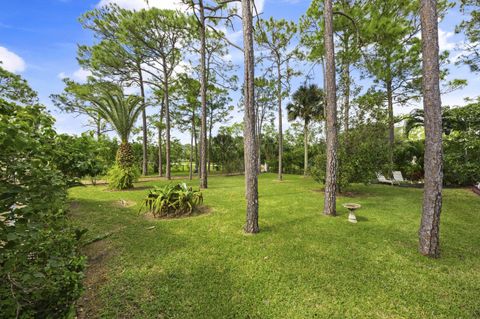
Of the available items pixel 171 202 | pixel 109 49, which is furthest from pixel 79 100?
pixel 171 202

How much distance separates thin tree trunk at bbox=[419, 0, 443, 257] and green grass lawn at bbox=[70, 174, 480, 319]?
2.75 feet

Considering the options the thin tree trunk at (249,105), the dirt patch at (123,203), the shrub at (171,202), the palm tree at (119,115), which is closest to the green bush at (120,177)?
the palm tree at (119,115)

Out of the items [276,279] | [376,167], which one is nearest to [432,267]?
[276,279]

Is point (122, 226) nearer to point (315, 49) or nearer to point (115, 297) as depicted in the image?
point (115, 297)

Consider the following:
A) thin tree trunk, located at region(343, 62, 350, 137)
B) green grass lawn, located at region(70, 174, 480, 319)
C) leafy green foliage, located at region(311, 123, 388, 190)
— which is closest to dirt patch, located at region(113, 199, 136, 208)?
green grass lawn, located at region(70, 174, 480, 319)

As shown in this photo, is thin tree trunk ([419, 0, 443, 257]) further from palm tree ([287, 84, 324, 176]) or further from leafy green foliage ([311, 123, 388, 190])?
palm tree ([287, 84, 324, 176])

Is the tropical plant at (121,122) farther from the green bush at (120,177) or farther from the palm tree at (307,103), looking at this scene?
the palm tree at (307,103)

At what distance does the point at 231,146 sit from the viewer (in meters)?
18.8

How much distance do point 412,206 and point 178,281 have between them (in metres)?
6.88

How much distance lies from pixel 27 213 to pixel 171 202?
3.88 meters

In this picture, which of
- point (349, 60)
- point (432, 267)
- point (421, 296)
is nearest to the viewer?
point (421, 296)

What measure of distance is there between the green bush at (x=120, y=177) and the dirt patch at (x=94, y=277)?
17.2ft

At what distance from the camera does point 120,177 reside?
818 cm

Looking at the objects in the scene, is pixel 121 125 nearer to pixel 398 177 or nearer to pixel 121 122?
pixel 121 122
